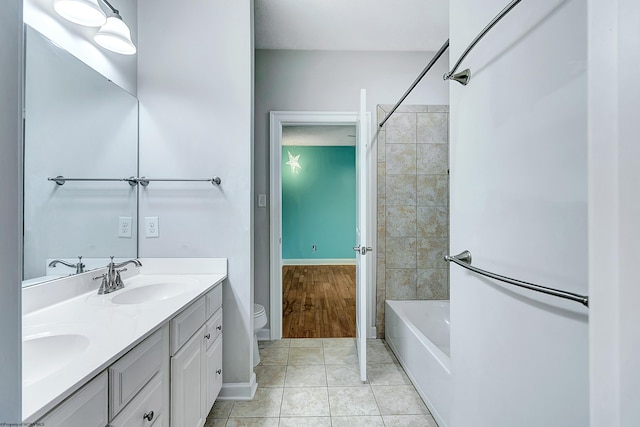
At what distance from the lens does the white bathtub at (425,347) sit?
59.2 inches

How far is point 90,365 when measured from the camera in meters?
0.72

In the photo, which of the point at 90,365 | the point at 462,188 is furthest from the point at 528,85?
the point at 90,365

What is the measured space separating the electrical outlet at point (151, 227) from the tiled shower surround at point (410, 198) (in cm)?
177

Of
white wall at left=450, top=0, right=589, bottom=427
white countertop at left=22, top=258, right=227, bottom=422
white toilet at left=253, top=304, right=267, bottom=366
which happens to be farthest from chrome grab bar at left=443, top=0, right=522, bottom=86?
white toilet at left=253, top=304, right=267, bottom=366

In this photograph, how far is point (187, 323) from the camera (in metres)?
1.24

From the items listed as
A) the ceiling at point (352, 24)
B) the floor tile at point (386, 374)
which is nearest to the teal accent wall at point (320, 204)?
the ceiling at point (352, 24)

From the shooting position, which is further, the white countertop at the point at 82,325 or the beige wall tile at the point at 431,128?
the beige wall tile at the point at 431,128

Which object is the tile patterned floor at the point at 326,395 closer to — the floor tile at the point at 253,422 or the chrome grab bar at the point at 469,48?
the floor tile at the point at 253,422

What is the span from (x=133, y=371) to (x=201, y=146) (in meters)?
1.27

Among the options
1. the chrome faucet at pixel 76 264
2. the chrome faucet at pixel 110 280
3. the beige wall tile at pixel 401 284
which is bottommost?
the beige wall tile at pixel 401 284

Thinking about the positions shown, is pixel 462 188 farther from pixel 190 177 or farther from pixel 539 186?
pixel 190 177

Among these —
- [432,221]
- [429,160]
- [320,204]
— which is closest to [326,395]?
[432,221]

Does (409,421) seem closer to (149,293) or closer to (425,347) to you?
(425,347)

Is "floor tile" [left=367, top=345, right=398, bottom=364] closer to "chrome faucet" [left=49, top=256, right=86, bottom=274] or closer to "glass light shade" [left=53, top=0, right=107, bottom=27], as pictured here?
"chrome faucet" [left=49, top=256, right=86, bottom=274]
